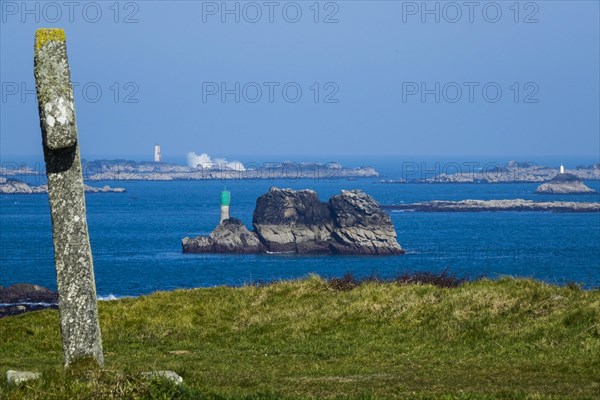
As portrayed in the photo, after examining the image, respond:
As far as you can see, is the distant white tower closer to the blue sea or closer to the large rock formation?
the blue sea

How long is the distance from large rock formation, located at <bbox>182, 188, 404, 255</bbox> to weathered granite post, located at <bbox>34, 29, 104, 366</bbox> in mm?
131126

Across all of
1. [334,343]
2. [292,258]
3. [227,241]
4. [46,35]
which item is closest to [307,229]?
[292,258]

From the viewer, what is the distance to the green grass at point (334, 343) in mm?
15320

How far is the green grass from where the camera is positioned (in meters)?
15.3

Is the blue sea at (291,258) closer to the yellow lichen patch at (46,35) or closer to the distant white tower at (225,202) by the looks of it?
the distant white tower at (225,202)

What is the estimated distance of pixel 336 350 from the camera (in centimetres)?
2222

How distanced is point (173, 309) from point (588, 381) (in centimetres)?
1421

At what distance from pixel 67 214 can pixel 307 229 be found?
454ft

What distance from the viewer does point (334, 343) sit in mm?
23391

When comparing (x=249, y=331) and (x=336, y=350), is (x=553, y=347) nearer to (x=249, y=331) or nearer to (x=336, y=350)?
(x=336, y=350)

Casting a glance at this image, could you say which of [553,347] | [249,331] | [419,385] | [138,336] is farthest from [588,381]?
[138,336]

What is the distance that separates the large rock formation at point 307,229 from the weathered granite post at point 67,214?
131 m

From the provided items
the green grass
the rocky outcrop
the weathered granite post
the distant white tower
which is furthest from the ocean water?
the weathered granite post

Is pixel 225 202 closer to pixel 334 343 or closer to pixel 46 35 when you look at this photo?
pixel 334 343
